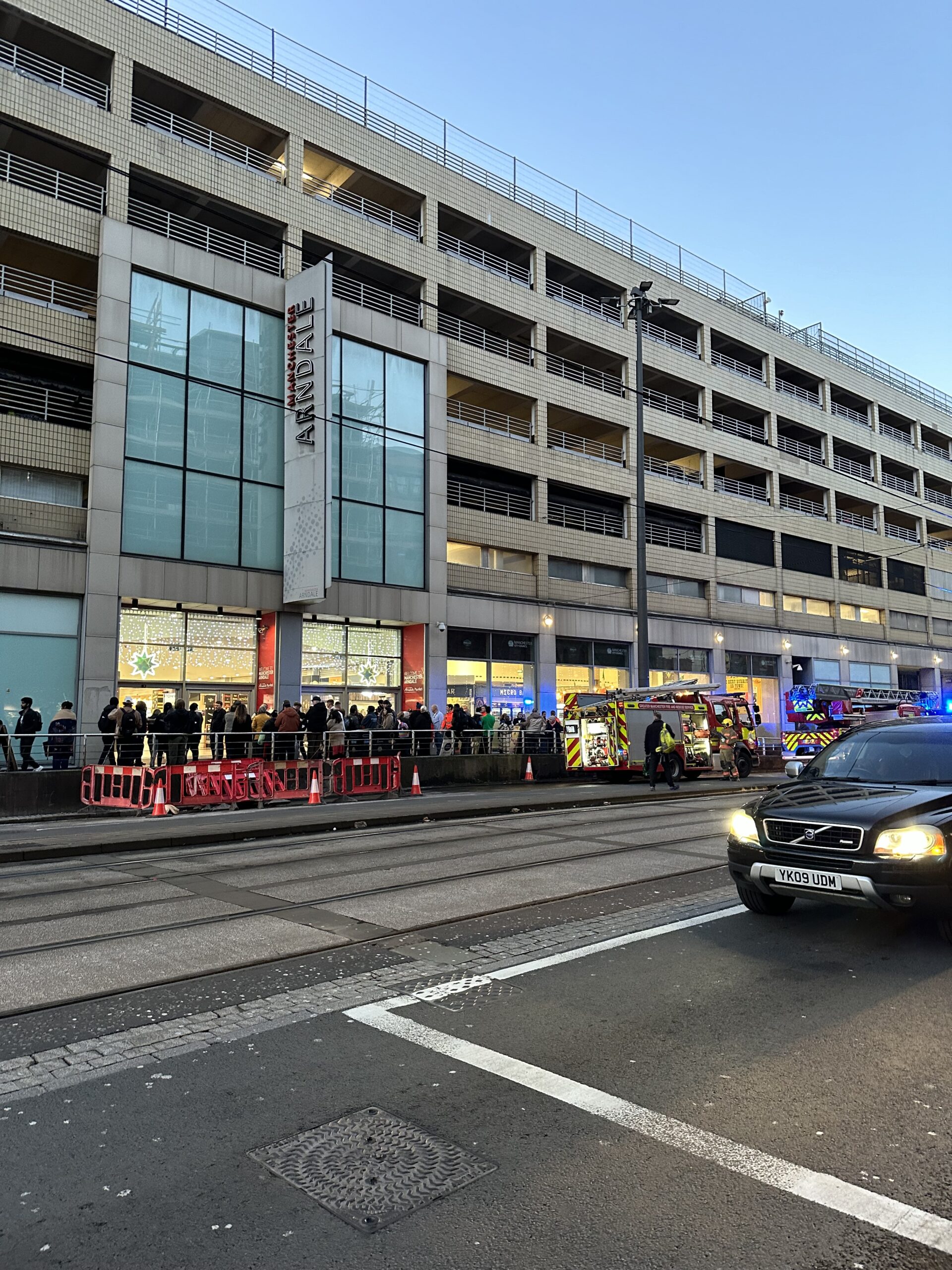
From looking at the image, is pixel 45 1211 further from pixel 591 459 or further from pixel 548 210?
pixel 548 210

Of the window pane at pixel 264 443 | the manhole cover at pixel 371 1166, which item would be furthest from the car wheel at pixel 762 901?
the window pane at pixel 264 443

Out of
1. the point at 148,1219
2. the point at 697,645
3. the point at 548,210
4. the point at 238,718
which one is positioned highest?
the point at 548,210

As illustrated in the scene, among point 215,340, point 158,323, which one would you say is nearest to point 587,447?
point 215,340

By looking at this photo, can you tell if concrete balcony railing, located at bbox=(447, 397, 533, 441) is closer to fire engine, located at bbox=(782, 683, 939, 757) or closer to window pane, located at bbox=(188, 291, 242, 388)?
window pane, located at bbox=(188, 291, 242, 388)

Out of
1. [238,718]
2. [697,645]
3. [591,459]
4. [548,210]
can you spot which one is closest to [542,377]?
[591,459]

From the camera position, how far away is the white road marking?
293 cm

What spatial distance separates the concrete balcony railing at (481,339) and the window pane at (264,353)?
6643 millimetres

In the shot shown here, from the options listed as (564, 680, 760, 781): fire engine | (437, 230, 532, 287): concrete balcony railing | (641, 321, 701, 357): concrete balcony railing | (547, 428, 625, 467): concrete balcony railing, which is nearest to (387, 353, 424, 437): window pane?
(437, 230, 532, 287): concrete balcony railing

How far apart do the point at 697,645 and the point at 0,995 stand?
3461 centimetres

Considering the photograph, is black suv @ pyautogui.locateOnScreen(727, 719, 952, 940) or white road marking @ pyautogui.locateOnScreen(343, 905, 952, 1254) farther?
black suv @ pyautogui.locateOnScreen(727, 719, 952, 940)

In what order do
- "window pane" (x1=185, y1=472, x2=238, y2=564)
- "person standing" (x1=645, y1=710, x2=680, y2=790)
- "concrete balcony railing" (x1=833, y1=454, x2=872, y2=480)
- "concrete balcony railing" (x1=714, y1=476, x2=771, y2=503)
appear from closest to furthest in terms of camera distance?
"person standing" (x1=645, y1=710, x2=680, y2=790)
"window pane" (x1=185, y1=472, x2=238, y2=564)
"concrete balcony railing" (x1=714, y1=476, x2=771, y2=503)
"concrete balcony railing" (x1=833, y1=454, x2=872, y2=480)

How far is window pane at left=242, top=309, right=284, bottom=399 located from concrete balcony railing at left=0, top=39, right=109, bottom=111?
625cm

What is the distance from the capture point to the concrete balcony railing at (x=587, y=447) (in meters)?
34.3

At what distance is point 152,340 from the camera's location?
76.2ft
